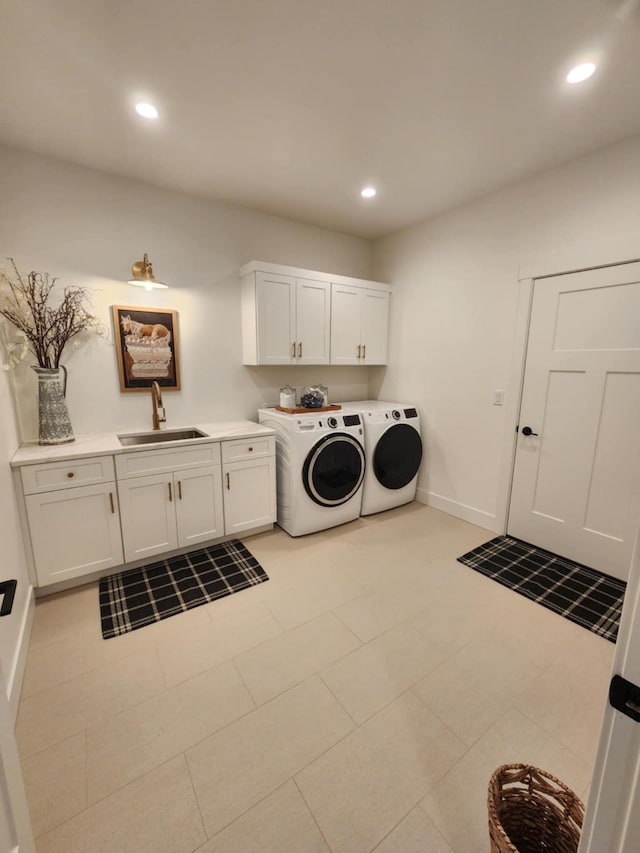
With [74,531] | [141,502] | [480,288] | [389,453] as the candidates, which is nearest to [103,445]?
[141,502]

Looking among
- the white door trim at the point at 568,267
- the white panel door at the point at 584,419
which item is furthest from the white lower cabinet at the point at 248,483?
the white door trim at the point at 568,267

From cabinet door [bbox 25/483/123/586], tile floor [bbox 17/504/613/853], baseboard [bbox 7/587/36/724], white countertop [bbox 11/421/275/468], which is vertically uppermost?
white countertop [bbox 11/421/275/468]

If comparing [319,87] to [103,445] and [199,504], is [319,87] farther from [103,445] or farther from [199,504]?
[199,504]

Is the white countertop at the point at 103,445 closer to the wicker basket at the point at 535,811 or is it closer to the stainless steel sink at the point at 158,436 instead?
the stainless steel sink at the point at 158,436

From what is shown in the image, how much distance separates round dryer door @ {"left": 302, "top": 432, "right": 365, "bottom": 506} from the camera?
9.54ft

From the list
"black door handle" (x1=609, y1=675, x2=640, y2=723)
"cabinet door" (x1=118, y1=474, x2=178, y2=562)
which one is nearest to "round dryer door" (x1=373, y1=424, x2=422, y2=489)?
"cabinet door" (x1=118, y1=474, x2=178, y2=562)

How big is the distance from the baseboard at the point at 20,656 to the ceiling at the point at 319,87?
2.67m

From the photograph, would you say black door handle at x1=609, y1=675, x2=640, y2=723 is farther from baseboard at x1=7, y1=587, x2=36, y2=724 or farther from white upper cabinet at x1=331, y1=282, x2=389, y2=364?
white upper cabinet at x1=331, y1=282, x2=389, y2=364

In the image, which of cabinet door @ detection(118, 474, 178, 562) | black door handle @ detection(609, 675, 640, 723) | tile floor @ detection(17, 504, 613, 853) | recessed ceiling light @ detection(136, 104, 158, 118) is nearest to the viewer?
black door handle @ detection(609, 675, 640, 723)

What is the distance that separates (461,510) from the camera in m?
3.36

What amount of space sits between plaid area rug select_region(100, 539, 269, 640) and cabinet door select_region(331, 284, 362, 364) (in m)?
2.05

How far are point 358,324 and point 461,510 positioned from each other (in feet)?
6.81

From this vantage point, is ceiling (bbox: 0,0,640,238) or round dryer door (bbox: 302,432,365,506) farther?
round dryer door (bbox: 302,432,365,506)

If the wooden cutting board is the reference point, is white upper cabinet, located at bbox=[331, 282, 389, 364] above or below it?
above
